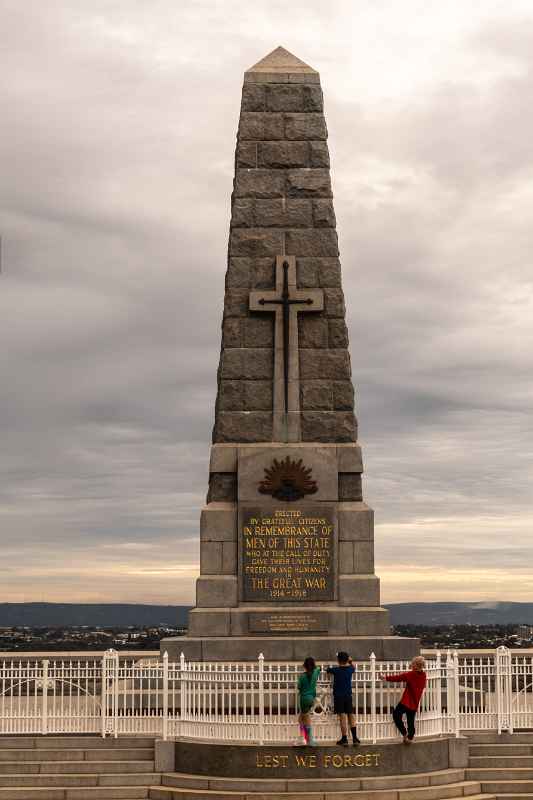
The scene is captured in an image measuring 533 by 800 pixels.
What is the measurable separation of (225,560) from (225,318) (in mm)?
4262

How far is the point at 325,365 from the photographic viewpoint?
80.7ft

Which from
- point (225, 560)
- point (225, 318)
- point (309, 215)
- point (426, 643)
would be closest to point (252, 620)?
point (225, 560)

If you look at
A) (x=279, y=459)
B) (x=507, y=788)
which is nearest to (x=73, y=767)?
(x=507, y=788)

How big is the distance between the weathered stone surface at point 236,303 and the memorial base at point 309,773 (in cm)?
845

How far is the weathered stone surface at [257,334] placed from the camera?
24.6 metres

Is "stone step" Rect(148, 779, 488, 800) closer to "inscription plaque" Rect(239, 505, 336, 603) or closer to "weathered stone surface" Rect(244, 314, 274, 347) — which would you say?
"inscription plaque" Rect(239, 505, 336, 603)

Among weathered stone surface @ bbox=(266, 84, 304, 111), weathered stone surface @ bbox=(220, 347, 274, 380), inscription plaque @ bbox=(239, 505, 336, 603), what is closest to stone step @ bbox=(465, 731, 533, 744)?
inscription plaque @ bbox=(239, 505, 336, 603)

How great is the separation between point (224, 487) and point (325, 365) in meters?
2.79

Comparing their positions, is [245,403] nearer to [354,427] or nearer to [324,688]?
[354,427]

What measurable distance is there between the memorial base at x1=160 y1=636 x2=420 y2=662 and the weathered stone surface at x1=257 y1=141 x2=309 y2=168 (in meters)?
8.47

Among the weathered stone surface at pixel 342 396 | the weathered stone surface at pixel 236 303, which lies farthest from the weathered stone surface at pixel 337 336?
the weathered stone surface at pixel 236 303

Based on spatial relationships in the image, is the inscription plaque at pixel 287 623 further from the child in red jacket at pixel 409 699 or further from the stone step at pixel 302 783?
the stone step at pixel 302 783

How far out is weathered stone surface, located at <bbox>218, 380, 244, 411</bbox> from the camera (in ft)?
80.0

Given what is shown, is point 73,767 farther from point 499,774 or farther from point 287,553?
point 287,553
